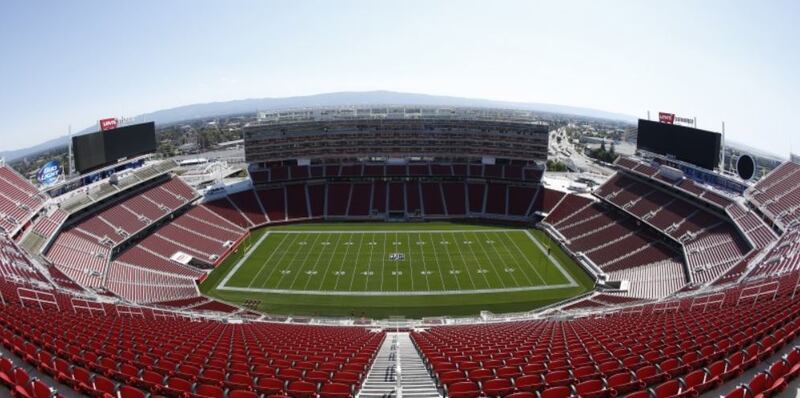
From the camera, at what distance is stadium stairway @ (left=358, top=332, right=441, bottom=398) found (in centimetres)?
972

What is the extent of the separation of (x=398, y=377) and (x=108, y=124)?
5008 centimetres

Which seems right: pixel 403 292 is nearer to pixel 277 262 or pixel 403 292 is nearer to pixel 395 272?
pixel 395 272

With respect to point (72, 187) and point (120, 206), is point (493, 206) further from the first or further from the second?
point (72, 187)

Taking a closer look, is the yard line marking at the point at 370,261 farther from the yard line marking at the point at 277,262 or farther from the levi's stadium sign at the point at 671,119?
the levi's stadium sign at the point at 671,119

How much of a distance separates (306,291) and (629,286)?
90.6ft

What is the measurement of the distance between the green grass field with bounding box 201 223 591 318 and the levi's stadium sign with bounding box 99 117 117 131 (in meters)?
19.3

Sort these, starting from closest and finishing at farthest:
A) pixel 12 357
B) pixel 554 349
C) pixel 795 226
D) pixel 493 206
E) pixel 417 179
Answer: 1. pixel 12 357
2. pixel 554 349
3. pixel 795 226
4. pixel 493 206
5. pixel 417 179

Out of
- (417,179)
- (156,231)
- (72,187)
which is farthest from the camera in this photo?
(417,179)

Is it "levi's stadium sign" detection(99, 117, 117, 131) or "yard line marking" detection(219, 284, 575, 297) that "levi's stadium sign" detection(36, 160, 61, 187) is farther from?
"yard line marking" detection(219, 284, 575, 297)

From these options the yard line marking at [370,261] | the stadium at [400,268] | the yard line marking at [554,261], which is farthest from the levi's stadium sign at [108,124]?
the yard line marking at [554,261]

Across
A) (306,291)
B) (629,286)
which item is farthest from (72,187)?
(629,286)

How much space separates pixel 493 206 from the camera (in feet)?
194

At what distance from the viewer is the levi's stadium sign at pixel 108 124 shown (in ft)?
149

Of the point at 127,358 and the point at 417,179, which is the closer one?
the point at 127,358
